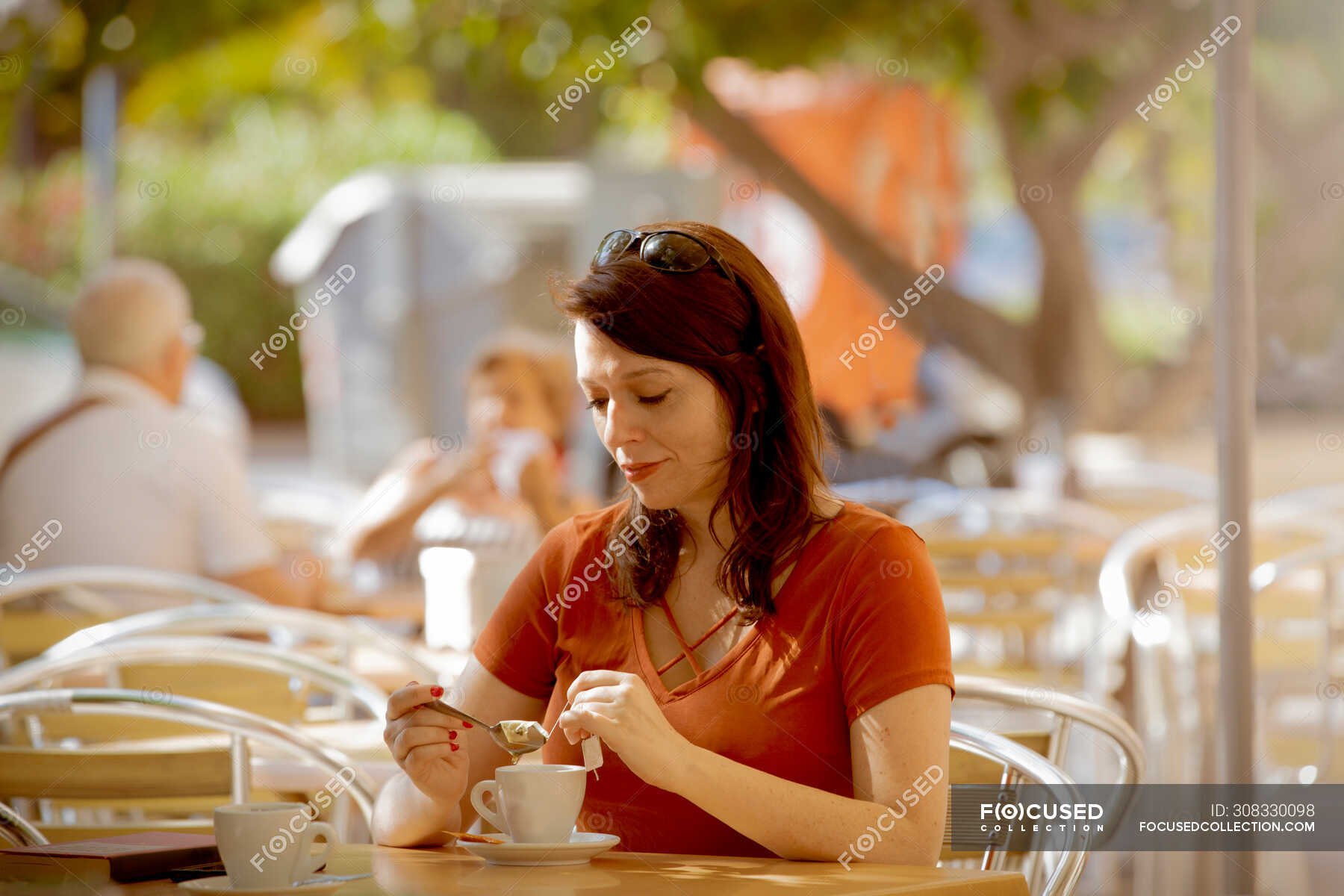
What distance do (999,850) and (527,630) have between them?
0.65 meters

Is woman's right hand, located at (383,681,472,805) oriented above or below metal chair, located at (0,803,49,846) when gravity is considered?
above

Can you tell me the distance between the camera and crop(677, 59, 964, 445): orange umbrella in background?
6.98 meters

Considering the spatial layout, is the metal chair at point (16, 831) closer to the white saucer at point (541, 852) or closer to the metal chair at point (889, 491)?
the white saucer at point (541, 852)

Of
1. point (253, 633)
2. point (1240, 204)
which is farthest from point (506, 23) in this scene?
point (1240, 204)

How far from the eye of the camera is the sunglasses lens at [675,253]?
1.78 meters

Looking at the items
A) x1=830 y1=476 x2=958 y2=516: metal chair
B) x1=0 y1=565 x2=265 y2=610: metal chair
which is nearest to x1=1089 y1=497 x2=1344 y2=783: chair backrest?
x1=830 y1=476 x2=958 y2=516: metal chair

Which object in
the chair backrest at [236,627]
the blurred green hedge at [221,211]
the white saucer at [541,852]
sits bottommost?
the white saucer at [541,852]

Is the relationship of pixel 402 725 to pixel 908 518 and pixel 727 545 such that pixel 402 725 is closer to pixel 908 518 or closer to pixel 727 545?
pixel 727 545

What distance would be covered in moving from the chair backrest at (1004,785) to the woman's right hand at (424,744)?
2.02 ft

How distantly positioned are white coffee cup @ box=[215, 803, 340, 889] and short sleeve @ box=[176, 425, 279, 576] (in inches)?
94.5

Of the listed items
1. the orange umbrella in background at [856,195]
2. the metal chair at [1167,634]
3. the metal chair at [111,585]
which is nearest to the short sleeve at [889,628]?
the metal chair at [1167,634]

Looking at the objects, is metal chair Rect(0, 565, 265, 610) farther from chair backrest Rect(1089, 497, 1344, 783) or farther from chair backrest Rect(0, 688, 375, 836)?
chair backrest Rect(1089, 497, 1344, 783)

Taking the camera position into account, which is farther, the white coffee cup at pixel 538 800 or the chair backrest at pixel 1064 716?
the chair backrest at pixel 1064 716

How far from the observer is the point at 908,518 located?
4836mm
